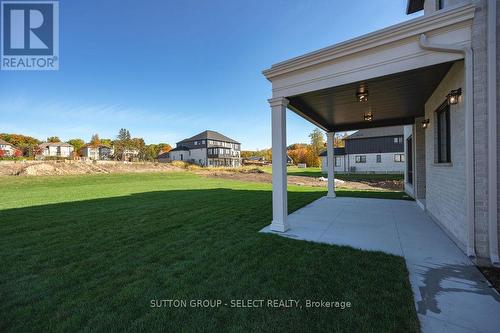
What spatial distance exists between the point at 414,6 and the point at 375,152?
22.2 meters

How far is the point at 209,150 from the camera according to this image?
46000mm

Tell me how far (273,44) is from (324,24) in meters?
3.06

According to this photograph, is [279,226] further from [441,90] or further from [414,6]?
[414,6]

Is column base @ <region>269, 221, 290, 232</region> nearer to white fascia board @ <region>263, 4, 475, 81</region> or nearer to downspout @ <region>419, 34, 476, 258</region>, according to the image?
downspout @ <region>419, 34, 476, 258</region>

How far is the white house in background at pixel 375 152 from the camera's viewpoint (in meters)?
25.4

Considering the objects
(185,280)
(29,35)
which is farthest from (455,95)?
(29,35)

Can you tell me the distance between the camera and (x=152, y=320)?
193 cm

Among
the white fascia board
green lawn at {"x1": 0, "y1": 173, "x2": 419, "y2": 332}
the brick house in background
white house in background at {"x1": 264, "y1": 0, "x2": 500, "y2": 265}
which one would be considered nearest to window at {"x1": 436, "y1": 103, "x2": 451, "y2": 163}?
white house in background at {"x1": 264, "y1": 0, "x2": 500, "y2": 265}

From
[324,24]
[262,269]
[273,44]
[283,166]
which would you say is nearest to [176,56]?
[273,44]

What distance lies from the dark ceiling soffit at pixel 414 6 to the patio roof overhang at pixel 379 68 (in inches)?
174

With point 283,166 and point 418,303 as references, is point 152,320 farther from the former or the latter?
point 283,166

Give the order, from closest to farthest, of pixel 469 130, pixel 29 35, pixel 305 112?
pixel 469 130, pixel 305 112, pixel 29 35

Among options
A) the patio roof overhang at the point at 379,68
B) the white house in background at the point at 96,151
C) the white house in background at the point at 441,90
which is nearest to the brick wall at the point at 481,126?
the white house in background at the point at 441,90

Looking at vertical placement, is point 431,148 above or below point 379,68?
below
